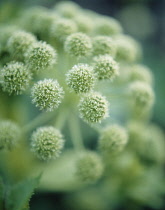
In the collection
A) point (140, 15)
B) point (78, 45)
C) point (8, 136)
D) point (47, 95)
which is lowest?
point (8, 136)

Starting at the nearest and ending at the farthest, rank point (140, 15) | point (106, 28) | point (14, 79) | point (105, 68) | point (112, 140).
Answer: point (14, 79) < point (105, 68) < point (112, 140) < point (106, 28) < point (140, 15)

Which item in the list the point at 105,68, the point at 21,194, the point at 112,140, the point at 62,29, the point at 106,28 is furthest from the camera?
the point at 106,28

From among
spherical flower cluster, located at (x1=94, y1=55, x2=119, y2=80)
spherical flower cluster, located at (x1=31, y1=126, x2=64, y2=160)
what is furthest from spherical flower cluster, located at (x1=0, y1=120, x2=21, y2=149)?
spherical flower cluster, located at (x1=94, y1=55, x2=119, y2=80)

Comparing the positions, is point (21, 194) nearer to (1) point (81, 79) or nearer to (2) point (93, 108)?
(2) point (93, 108)

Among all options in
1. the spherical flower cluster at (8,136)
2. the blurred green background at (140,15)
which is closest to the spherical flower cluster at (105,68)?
the spherical flower cluster at (8,136)

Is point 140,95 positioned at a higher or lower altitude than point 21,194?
higher

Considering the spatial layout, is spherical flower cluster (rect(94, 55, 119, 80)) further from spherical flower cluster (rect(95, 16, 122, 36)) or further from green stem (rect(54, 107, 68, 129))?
spherical flower cluster (rect(95, 16, 122, 36))

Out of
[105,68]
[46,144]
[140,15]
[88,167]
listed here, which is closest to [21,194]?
[46,144]
